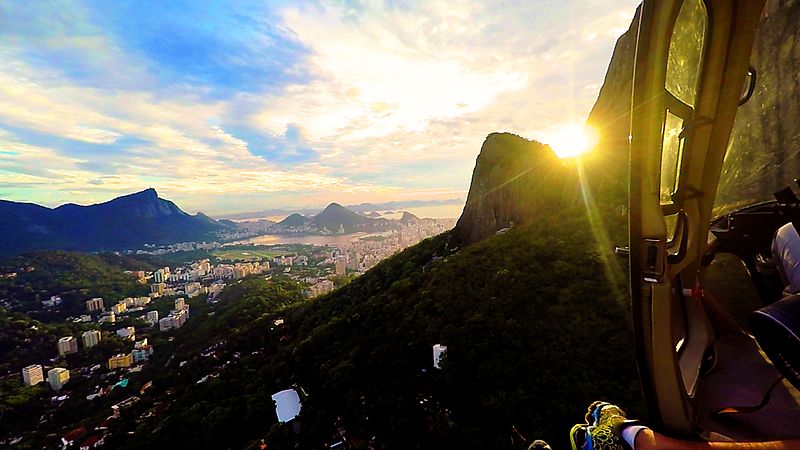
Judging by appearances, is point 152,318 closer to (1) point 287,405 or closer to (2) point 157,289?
(2) point 157,289

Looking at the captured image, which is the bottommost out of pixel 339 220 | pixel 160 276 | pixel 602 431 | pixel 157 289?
pixel 157 289

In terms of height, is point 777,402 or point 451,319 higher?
point 777,402

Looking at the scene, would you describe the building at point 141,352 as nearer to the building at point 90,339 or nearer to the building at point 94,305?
the building at point 90,339

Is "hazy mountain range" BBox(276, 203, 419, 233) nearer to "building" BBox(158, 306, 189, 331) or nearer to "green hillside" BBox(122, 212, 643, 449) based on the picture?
"building" BBox(158, 306, 189, 331)

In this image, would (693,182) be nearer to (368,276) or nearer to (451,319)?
(451,319)

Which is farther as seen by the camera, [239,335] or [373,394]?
[239,335]

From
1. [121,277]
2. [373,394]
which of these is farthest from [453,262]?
[121,277]

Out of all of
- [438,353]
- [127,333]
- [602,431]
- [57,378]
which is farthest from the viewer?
[127,333]

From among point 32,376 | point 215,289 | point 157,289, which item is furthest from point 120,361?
point 157,289
